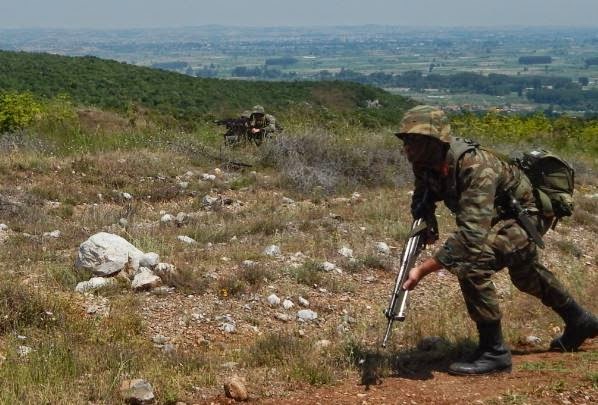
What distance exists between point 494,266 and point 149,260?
8.63ft

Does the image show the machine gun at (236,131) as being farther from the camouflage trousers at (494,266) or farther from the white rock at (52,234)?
the camouflage trousers at (494,266)

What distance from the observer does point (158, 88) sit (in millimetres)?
36406

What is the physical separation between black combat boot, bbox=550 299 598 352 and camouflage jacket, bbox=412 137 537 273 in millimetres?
768

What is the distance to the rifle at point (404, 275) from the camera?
12.0 ft

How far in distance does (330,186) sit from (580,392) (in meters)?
6.10

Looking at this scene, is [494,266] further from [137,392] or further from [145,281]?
[145,281]

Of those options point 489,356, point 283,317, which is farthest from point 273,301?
point 489,356

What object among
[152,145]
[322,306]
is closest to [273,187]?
[152,145]

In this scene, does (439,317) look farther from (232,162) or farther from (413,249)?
(232,162)

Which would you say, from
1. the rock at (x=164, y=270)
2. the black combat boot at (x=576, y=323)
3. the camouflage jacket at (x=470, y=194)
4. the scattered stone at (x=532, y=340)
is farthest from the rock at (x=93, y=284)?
the black combat boot at (x=576, y=323)

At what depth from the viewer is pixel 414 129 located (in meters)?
3.53

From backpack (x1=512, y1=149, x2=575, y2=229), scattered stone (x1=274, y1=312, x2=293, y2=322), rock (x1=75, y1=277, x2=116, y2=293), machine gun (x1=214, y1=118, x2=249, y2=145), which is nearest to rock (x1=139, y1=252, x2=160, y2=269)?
rock (x1=75, y1=277, x2=116, y2=293)

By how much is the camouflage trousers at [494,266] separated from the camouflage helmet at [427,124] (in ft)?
2.04

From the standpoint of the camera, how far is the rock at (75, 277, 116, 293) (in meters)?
4.91
